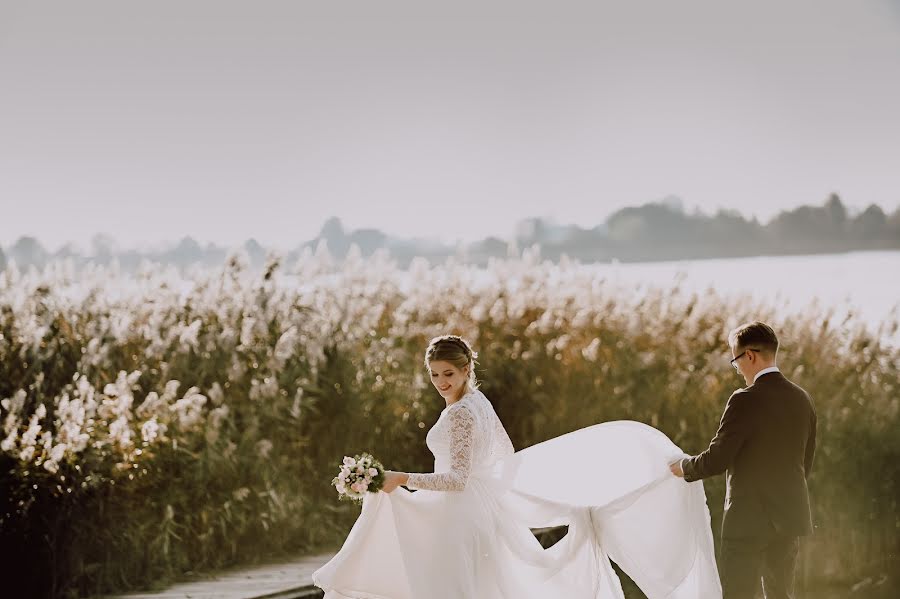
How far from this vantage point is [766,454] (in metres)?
3.78

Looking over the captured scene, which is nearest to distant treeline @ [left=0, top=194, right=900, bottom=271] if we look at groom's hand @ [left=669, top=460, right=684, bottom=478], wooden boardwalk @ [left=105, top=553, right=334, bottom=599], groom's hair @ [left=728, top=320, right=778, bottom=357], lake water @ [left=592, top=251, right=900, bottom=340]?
lake water @ [left=592, top=251, right=900, bottom=340]

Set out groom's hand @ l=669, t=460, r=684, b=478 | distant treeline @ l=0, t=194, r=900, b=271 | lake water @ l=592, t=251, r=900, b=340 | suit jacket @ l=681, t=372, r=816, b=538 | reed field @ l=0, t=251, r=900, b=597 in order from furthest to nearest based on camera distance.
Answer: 1. distant treeline @ l=0, t=194, r=900, b=271
2. lake water @ l=592, t=251, r=900, b=340
3. reed field @ l=0, t=251, r=900, b=597
4. groom's hand @ l=669, t=460, r=684, b=478
5. suit jacket @ l=681, t=372, r=816, b=538

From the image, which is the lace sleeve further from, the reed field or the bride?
the reed field

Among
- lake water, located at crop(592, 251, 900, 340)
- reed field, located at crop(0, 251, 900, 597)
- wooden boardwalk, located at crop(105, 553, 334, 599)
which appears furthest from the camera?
lake water, located at crop(592, 251, 900, 340)

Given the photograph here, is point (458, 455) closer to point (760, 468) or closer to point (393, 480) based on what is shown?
point (393, 480)

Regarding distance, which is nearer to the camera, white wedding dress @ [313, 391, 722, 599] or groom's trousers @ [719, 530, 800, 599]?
groom's trousers @ [719, 530, 800, 599]

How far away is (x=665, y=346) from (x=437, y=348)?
428 cm

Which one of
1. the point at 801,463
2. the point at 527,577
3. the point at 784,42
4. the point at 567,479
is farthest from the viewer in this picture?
the point at 784,42

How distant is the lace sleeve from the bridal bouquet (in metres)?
0.12

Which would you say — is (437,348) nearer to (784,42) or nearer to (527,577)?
(527,577)

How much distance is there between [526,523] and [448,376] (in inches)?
26.9

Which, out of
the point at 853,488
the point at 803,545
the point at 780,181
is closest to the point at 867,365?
the point at 853,488

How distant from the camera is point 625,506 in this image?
4.27 metres

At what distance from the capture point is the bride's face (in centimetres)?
391
